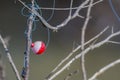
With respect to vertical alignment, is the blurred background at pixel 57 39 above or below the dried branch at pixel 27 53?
below

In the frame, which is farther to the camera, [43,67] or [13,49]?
[13,49]

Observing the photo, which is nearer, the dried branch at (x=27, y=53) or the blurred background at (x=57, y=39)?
the dried branch at (x=27, y=53)

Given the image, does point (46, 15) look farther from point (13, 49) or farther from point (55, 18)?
point (13, 49)

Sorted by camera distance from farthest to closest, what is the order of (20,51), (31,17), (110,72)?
(20,51)
(110,72)
(31,17)

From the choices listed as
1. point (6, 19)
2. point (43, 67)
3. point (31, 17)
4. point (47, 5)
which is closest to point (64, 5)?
point (47, 5)

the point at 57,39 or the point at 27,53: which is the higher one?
the point at 27,53

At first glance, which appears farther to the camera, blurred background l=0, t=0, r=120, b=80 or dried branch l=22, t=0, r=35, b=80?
blurred background l=0, t=0, r=120, b=80

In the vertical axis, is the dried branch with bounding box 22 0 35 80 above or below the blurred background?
above

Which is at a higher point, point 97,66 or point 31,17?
point 31,17
